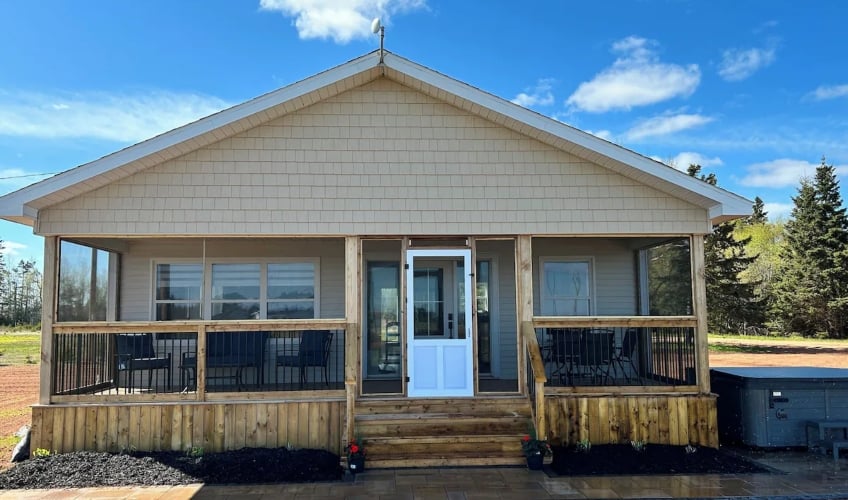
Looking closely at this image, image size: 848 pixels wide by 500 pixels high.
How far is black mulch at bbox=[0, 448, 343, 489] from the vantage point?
6.46m

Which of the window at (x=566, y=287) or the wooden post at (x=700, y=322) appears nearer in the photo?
the wooden post at (x=700, y=322)

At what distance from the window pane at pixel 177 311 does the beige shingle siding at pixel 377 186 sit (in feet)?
7.80

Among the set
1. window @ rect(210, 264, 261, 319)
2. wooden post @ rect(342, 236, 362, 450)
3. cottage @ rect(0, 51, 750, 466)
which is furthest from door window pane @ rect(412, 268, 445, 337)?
window @ rect(210, 264, 261, 319)

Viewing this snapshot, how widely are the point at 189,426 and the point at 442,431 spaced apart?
3.12 m

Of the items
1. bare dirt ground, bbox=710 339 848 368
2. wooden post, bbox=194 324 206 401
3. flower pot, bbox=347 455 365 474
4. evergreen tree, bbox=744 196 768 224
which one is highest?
evergreen tree, bbox=744 196 768 224

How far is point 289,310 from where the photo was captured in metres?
9.73

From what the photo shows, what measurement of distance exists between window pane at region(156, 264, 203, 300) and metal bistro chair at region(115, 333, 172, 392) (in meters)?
1.26

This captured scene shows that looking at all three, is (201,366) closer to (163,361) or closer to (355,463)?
(163,361)

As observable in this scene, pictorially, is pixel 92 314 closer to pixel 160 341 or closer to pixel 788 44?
pixel 160 341

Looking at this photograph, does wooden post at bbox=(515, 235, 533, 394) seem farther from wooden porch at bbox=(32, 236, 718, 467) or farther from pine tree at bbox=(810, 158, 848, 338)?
pine tree at bbox=(810, 158, 848, 338)

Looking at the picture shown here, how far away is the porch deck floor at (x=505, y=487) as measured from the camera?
19.4 ft

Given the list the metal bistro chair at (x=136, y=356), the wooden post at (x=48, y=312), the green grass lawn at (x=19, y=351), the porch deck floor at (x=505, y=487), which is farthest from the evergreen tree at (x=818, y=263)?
the green grass lawn at (x=19, y=351)

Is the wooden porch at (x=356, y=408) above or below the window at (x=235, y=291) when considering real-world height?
below

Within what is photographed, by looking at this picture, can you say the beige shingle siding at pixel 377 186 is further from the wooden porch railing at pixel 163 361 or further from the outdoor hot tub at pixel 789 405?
the outdoor hot tub at pixel 789 405
